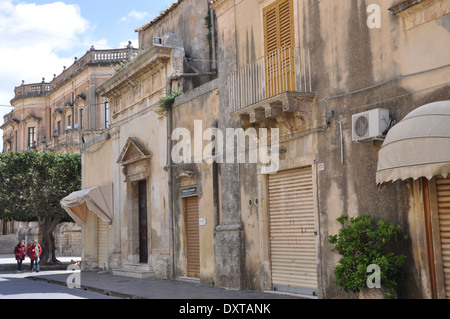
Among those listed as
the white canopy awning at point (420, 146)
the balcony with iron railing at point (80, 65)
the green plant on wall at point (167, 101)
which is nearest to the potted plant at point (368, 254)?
the white canopy awning at point (420, 146)

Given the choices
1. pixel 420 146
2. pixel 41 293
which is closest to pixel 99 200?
pixel 41 293

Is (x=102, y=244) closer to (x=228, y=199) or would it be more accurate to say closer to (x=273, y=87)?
(x=228, y=199)

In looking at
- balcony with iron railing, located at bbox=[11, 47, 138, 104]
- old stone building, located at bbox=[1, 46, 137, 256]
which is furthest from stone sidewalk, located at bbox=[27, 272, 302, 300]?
balcony with iron railing, located at bbox=[11, 47, 138, 104]

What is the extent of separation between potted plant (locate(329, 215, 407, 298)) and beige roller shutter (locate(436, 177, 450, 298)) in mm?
637

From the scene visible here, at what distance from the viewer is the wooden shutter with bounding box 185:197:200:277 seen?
17.3 m

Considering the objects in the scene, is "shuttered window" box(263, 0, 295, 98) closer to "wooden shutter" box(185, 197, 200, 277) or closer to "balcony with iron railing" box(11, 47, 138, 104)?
"wooden shutter" box(185, 197, 200, 277)

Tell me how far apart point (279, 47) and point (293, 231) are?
4041mm

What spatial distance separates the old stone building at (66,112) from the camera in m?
48.1

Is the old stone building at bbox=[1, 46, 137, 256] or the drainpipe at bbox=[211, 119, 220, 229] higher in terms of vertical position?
the old stone building at bbox=[1, 46, 137, 256]

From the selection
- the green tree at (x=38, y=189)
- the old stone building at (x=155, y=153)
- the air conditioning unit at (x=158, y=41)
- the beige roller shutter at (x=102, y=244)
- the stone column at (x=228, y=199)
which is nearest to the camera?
the stone column at (x=228, y=199)

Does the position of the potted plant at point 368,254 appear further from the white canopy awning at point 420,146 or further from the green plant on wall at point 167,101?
the green plant on wall at point 167,101

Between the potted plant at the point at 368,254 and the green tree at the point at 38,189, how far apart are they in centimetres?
2420
